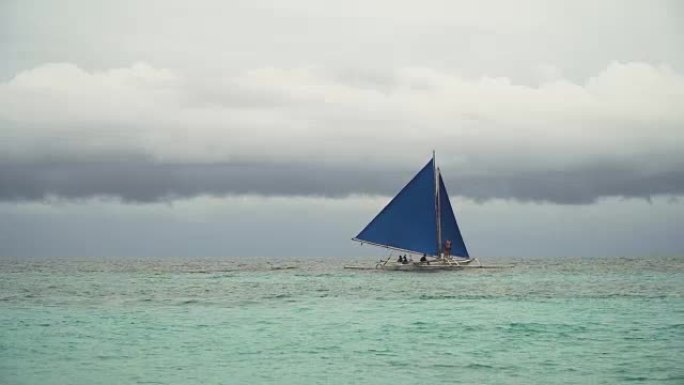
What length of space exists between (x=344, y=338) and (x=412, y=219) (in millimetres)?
34314

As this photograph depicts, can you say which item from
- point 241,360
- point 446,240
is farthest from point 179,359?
point 446,240

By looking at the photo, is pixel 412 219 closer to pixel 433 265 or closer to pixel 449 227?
pixel 449 227

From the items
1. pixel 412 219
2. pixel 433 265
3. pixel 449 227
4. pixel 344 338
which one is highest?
pixel 412 219

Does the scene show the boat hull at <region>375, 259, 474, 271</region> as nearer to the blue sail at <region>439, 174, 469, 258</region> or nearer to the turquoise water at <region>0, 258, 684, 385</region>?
the blue sail at <region>439, 174, 469, 258</region>

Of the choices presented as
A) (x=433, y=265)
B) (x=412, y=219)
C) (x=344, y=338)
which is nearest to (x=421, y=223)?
(x=412, y=219)

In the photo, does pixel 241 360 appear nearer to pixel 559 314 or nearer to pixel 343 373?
pixel 343 373

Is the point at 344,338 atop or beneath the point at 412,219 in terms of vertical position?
beneath

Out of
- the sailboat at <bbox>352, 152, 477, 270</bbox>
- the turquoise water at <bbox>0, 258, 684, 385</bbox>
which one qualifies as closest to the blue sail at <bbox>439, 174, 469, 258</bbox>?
the sailboat at <bbox>352, 152, 477, 270</bbox>

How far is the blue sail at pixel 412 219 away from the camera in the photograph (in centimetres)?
A: 5725

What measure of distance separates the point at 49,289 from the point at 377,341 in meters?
29.7

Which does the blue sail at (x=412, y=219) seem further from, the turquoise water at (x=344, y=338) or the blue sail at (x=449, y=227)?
the turquoise water at (x=344, y=338)

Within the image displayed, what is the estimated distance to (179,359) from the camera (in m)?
20.1

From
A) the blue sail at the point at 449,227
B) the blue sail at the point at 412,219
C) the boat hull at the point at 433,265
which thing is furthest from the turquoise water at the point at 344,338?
the boat hull at the point at 433,265

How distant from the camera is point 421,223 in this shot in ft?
189
